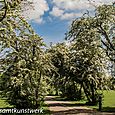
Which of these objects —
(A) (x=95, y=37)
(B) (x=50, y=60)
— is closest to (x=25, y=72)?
(B) (x=50, y=60)

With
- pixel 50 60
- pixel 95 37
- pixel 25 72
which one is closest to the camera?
pixel 25 72

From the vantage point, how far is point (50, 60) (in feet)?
102

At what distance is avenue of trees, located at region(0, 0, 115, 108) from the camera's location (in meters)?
21.8

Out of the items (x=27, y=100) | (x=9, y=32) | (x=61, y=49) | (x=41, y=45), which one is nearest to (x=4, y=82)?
(x=27, y=100)

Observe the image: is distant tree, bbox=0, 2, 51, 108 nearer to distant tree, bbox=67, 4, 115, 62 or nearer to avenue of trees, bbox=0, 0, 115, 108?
avenue of trees, bbox=0, 0, 115, 108

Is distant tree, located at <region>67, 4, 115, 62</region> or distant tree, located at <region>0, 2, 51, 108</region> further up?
distant tree, located at <region>67, 4, 115, 62</region>

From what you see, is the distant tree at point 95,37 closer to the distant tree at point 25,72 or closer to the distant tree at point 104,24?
the distant tree at point 104,24

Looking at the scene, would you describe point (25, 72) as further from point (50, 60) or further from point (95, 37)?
point (95, 37)

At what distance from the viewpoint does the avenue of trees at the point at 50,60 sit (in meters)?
21.8

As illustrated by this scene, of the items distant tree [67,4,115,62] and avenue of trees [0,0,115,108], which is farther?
distant tree [67,4,115,62]

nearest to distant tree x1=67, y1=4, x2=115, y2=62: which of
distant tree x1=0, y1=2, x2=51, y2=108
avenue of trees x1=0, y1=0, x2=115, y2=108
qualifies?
avenue of trees x1=0, y1=0, x2=115, y2=108

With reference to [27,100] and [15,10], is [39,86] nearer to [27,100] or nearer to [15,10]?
[27,100]

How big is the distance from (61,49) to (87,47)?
50.2 ft

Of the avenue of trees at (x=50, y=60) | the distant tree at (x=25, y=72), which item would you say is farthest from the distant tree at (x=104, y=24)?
the distant tree at (x=25, y=72)
